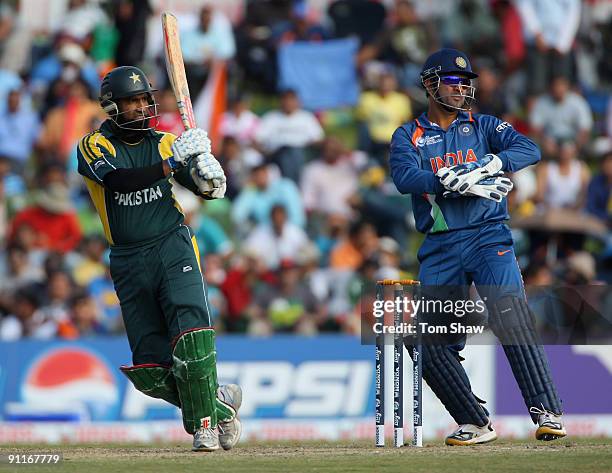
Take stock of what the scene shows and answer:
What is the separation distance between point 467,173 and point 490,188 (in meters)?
0.18

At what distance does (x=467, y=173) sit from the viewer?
786 cm

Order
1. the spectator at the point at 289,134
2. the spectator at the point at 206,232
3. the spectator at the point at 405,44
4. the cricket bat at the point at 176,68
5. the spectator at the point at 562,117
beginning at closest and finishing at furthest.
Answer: the cricket bat at the point at 176,68 → the spectator at the point at 206,232 → the spectator at the point at 289,134 → the spectator at the point at 562,117 → the spectator at the point at 405,44

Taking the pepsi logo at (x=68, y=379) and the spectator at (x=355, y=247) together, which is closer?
the pepsi logo at (x=68, y=379)

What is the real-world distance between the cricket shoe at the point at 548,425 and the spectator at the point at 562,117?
27.9 ft

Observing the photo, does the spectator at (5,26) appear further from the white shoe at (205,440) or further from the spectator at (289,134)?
the white shoe at (205,440)

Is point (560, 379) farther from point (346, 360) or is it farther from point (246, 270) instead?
point (246, 270)

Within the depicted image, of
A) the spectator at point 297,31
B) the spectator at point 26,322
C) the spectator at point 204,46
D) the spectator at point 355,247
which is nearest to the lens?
the spectator at point 26,322

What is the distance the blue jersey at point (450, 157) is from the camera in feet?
26.4

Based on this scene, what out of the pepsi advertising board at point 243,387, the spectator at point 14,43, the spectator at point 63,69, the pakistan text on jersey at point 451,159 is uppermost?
the spectator at point 14,43

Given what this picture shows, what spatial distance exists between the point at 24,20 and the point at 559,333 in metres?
10.2

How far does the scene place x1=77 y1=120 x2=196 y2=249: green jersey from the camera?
315 inches

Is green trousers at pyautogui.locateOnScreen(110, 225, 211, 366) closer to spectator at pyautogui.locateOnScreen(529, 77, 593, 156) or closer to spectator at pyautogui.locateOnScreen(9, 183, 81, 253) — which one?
spectator at pyautogui.locateOnScreen(9, 183, 81, 253)

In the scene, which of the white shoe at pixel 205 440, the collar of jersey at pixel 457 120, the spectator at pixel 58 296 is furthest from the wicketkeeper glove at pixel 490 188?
the spectator at pixel 58 296

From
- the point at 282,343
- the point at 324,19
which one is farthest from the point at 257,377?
the point at 324,19
